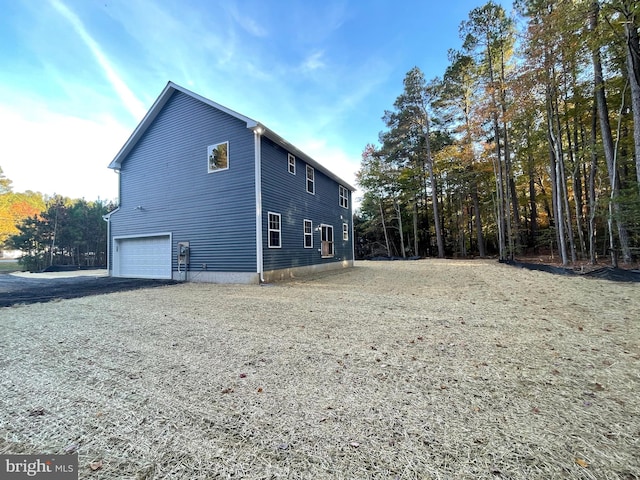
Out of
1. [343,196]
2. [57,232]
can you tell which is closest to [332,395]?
[343,196]

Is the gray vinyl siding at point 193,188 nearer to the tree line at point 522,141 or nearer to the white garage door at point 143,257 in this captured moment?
the white garage door at point 143,257

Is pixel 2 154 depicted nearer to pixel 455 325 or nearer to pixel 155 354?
pixel 155 354

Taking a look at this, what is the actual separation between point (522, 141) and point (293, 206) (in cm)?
1619

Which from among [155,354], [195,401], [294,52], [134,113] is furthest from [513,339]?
[134,113]

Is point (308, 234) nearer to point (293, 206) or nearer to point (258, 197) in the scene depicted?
point (293, 206)

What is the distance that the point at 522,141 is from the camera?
661 inches

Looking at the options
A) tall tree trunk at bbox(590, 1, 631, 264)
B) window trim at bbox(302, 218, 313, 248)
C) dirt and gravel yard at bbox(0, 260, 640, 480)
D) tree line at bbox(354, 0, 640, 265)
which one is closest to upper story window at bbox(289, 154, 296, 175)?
window trim at bbox(302, 218, 313, 248)

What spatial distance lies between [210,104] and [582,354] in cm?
1109

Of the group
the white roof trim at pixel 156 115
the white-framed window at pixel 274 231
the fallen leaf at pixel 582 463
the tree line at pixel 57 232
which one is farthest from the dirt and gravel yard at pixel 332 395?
the tree line at pixel 57 232

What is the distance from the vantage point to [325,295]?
249 inches

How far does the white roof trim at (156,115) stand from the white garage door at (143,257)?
11.7 ft

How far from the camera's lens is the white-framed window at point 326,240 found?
511 inches

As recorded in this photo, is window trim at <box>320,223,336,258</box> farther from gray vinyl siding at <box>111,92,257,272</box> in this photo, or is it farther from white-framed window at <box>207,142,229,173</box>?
white-framed window at <box>207,142,229,173</box>
